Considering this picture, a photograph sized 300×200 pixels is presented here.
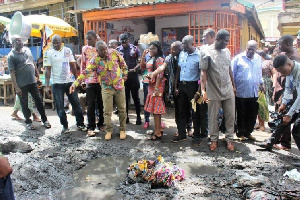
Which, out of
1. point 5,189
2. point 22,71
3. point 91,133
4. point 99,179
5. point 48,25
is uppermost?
point 48,25

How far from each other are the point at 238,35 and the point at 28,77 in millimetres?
6872

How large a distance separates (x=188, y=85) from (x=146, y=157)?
1.47 metres

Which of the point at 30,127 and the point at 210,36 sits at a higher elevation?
the point at 210,36

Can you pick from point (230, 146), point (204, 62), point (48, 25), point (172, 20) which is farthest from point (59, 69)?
point (172, 20)

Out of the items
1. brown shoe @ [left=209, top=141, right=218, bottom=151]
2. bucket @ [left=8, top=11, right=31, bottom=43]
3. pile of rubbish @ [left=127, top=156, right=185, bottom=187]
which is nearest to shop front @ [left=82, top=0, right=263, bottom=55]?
bucket @ [left=8, top=11, right=31, bottom=43]

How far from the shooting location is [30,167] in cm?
417

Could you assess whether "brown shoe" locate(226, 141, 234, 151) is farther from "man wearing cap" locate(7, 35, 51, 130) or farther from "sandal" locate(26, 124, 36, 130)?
"sandal" locate(26, 124, 36, 130)

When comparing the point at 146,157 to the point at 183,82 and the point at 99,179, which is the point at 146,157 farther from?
the point at 183,82

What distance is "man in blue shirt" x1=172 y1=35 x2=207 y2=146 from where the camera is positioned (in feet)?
16.7

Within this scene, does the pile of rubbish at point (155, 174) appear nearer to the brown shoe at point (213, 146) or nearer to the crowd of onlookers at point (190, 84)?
the brown shoe at point (213, 146)

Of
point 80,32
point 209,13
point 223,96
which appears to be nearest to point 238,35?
point 209,13

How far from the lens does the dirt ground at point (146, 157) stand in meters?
3.54

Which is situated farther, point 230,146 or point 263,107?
point 263,107

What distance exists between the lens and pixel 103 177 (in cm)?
407
